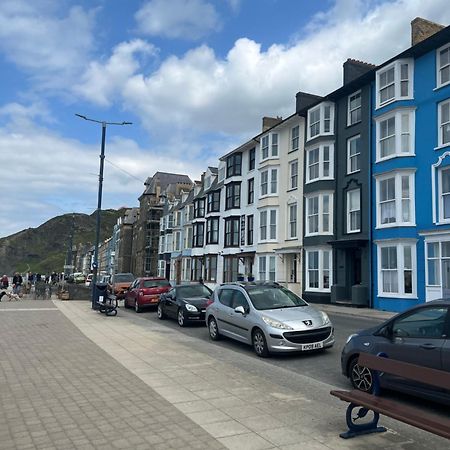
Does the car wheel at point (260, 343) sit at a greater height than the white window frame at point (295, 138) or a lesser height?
lesser

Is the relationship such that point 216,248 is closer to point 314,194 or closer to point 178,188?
point 314,194

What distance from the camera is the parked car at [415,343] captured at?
591 centimetres

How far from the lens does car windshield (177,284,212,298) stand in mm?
16797

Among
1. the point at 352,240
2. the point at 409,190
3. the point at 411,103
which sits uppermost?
the point at 411,103

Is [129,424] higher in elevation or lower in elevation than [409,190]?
lower

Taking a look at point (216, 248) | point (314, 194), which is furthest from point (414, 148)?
point (216, 248)

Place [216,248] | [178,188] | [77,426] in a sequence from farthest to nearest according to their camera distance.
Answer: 1. [178,188]
2. [216,248]
3. [77,426]

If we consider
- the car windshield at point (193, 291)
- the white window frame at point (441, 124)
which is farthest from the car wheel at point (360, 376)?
the white window frame at point (441, 124)

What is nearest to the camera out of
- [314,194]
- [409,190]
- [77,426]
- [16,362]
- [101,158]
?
[77,426]

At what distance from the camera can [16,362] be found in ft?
29.3

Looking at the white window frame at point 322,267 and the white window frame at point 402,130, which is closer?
the white window frame at point 402,130

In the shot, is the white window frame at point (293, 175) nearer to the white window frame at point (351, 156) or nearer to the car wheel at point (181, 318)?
the white window frame at point (351, 156)

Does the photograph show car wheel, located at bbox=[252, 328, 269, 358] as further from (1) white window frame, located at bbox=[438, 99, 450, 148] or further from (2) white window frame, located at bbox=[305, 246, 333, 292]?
(2) white window frame, located at bbox=[305, 246, 333, 292]

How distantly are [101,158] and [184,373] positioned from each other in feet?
55.7
